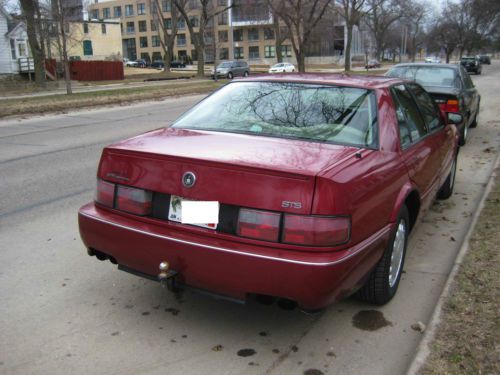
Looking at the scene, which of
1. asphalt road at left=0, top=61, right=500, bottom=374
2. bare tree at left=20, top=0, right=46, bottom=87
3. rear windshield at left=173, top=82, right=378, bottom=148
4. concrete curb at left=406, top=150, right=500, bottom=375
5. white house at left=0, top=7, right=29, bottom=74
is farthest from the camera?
white house at left=0, top=7, right=29, bottom=74

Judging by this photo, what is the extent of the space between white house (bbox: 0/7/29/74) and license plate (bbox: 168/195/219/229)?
47.6 meters

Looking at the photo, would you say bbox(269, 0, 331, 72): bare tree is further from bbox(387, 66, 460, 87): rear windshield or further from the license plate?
the license plate

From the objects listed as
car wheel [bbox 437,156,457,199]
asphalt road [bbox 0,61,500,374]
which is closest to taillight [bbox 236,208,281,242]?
asphalt road [bbox 0,61,500,374]

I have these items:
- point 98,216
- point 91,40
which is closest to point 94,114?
point 98,216

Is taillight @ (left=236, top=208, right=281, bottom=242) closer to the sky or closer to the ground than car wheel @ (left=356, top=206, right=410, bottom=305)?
closer to the sky

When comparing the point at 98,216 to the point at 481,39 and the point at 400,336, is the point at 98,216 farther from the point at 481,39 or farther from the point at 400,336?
the point at 481,39

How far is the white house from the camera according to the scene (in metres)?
46.1

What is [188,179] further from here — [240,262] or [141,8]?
[141,8]

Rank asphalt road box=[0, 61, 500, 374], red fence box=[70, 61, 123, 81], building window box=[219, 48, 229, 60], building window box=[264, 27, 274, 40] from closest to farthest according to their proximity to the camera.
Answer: asphalt road box=[0, 61, 500, 374]
red fence box=[70, 61, 123, 81]
building window box=[264, 27, 274, 40]
building window box=[219, 48, 229, 60]

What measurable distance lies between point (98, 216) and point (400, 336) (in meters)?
2.11

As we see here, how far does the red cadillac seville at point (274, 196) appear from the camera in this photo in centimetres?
270

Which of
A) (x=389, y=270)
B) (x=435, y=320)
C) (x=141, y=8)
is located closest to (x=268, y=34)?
(x=141, y=8)

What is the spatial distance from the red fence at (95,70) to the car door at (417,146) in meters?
40.4

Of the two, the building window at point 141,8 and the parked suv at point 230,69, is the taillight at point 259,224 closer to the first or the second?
the parked suv at point 230,69
